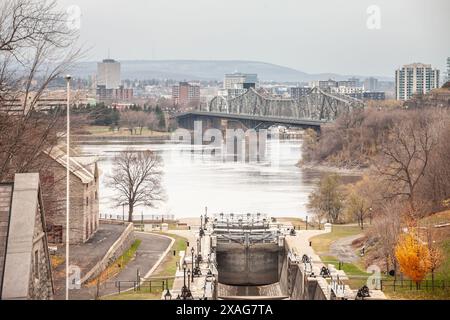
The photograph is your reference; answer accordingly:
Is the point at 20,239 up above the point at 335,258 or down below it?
above

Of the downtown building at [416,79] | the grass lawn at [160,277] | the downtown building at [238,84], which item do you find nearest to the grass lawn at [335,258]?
the grass lawn at [160,277]

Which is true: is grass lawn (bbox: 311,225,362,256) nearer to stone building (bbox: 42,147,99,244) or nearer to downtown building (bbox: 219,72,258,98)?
stone building (bbox: 42,147,99,244)

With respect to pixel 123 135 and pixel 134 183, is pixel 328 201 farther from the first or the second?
pixel 123 135

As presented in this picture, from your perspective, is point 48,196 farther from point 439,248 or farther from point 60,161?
point 439,248

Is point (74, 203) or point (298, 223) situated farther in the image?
point (298, 223)

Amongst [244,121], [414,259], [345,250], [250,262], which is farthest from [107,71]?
[244,121]

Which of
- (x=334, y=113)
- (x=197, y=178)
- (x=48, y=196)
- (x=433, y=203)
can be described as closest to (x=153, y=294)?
(x=48, y=196)

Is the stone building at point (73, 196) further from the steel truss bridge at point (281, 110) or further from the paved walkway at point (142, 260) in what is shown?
the steel truss bridge at point (281, 110)
